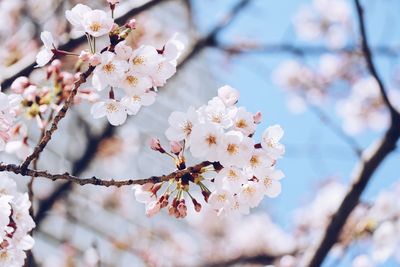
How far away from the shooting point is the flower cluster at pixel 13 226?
5.04 ft

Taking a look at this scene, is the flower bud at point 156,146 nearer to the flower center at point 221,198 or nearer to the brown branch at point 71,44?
the flower center at point 221,198

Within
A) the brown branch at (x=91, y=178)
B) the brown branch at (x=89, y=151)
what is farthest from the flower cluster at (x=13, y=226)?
A: the brown branch at (x=89, y=151)

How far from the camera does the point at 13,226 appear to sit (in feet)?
5.22

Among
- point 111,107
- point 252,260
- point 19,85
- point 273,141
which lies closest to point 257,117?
point 273,141

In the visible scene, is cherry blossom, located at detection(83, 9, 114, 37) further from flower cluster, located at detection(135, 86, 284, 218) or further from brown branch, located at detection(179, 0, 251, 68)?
brown branch, located at detection(179, 0, 251, 68)

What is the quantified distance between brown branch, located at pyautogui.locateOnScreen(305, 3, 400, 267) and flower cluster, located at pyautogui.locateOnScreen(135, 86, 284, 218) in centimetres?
107

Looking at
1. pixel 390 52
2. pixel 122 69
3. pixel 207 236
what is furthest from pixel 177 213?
pixel 207 236

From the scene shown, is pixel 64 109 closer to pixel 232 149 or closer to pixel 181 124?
pixel 181 124

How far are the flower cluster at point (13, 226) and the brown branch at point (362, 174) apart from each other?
1.37 meters

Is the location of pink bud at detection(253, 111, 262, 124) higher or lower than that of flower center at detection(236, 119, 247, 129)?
lower

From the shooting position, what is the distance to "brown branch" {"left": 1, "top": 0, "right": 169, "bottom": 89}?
2.45m

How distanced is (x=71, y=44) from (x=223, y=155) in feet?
4.81

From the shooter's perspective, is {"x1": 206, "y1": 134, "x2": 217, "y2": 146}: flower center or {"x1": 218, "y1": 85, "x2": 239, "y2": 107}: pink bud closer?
{"x1": 206, "y1": 134, "x2": 217, "y2": 146}: flower center

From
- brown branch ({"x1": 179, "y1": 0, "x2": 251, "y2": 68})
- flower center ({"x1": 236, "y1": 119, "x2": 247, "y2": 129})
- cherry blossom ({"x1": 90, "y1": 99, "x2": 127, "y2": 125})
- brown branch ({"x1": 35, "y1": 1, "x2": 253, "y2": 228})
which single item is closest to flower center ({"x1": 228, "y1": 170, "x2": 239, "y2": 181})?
flower center ({"x1": 236, "y1": 119, "x2": 247, "y2": 129})
